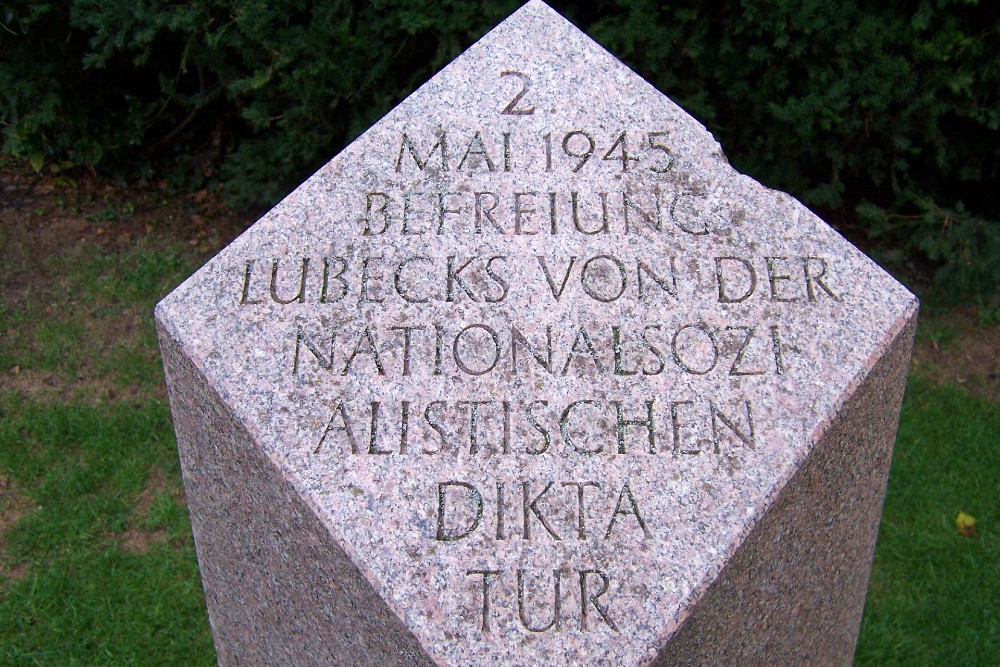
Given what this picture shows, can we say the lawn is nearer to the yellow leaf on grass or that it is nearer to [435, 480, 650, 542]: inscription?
the yellow leaf on grass

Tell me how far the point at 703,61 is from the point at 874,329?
2.44 meters

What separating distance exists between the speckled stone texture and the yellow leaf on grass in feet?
4.48

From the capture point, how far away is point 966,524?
3682mm

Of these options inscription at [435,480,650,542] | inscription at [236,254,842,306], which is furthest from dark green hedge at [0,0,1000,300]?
inscription at [435,480,650,542]

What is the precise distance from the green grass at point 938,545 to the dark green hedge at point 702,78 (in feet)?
2.21

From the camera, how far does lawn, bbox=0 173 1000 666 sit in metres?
3.30

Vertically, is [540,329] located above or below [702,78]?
above

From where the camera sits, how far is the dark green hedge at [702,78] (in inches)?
164

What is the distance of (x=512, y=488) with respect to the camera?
2018 mm

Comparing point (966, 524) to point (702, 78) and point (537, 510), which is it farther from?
point (537, 510)

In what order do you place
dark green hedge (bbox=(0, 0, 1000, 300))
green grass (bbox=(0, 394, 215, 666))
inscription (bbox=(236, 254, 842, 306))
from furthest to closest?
dark green hedge (bbox=(0, 0, 1000, 300))
green grass (bbox=(0, 394, 215, 666))
inscription (bbox=(236, 254, 842, 306))

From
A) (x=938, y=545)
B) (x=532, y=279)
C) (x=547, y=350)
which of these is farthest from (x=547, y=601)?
(x=938, y=545)

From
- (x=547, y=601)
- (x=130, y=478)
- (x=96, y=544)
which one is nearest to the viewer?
(x=547, y=601)

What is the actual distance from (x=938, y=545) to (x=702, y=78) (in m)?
2.10
